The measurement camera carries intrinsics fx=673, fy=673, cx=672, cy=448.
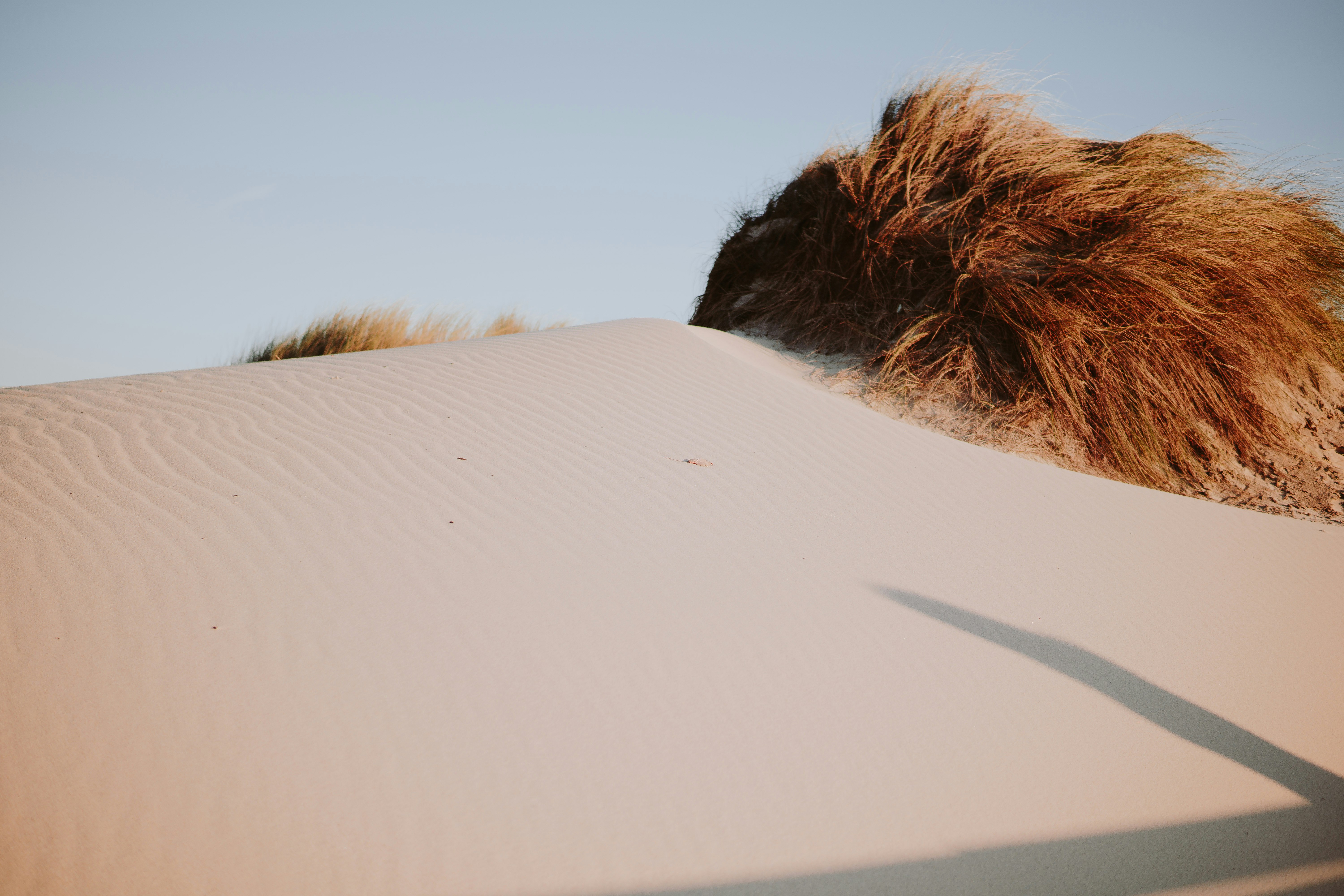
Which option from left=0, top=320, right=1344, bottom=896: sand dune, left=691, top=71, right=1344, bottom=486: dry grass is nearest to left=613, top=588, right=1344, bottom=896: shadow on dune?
left=0, top=320, right=1344, bottom=896: sand dune

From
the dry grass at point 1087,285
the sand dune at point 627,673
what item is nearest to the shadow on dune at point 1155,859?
the sand dune at point 627,673

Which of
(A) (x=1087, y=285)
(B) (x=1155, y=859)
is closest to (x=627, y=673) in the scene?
(B) (x=1155, y=859)

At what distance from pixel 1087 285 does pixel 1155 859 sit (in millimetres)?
4749

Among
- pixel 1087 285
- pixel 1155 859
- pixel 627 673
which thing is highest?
pixel 1087 285

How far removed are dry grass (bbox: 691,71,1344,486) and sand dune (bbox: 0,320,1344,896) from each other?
1.53 metres

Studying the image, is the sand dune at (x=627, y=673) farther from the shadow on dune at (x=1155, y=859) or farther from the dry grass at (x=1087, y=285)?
the dry grass at (x=1087, y=285)

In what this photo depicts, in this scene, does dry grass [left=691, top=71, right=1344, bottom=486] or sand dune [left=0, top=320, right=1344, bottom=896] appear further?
dry grass [left=691, top=71, right=1344, bottom=486]

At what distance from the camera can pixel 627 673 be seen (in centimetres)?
220

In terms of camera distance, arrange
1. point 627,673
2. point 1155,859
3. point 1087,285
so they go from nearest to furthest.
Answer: point 1155,859 < point 627,673 < point 1087,285

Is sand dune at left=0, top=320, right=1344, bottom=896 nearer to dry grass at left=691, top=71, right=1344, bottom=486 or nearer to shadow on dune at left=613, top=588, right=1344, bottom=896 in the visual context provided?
shadow on dune at left=613, top=588, right=1344, bottom=896

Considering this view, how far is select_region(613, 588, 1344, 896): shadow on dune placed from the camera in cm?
166

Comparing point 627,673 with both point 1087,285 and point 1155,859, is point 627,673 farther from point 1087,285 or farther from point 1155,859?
point 1087,285

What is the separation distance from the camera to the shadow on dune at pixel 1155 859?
1661 mm

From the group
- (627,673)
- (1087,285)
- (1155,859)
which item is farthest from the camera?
(1087,285)
